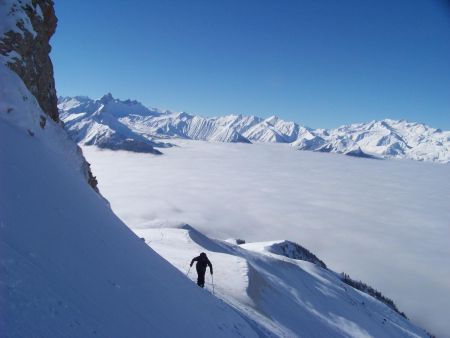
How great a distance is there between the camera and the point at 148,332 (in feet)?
30.7

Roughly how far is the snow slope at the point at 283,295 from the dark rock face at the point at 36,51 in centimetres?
1254

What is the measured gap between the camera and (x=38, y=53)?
21188mm

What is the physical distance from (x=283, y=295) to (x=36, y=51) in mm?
26122

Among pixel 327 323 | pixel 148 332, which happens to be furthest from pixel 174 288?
pixel 327 323

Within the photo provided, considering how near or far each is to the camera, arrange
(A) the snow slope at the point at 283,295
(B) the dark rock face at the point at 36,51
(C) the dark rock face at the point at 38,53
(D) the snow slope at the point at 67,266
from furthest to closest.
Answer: (A) the snow slope at the point at 283,295
(C) the dark rock face at the point at 38,53
(B) the dark rock face at the point at 36,51
(D) the snow slope at the point at 67,266

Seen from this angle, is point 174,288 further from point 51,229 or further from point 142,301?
→ point 51,229

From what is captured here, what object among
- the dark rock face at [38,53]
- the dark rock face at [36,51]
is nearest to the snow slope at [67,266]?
the dark rock face at [36,51]

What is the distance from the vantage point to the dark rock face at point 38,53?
1827 cm

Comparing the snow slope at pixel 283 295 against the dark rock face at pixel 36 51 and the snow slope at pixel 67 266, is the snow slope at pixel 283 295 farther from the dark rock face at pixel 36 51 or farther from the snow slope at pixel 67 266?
the dark rock face at pixel 36 51

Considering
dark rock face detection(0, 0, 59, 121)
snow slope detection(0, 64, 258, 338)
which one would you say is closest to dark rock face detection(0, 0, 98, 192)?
dark rock face detection(0, 0, 59, 121)

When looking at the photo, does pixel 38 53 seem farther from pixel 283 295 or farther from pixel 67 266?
pixel 283 295

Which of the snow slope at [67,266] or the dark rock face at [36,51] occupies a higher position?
the dark rock face at [36,51]

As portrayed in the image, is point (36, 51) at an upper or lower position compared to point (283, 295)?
upper

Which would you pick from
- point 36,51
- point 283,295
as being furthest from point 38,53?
point 283,295
